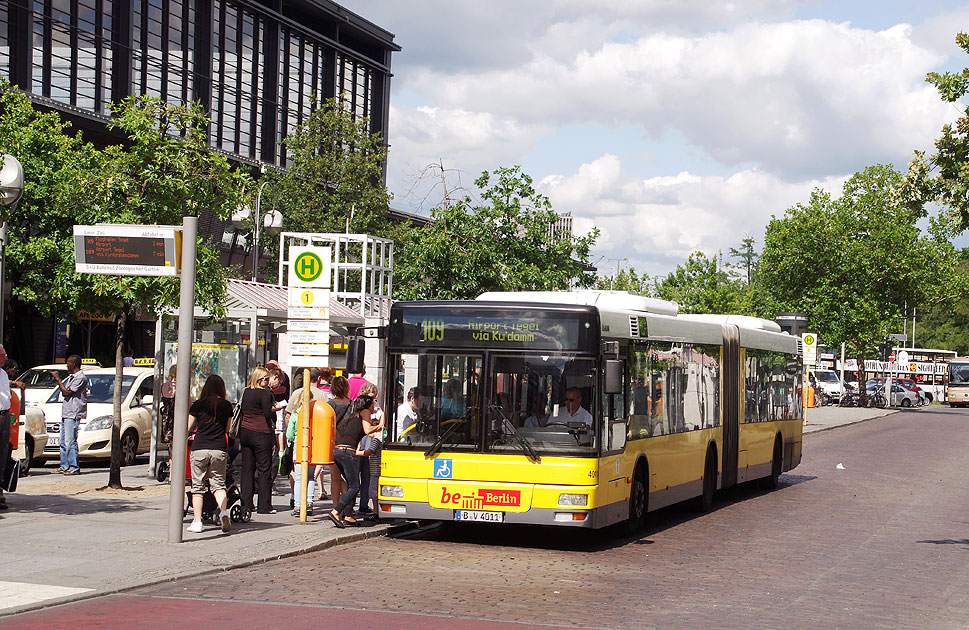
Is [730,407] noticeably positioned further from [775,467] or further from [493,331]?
[493,331]

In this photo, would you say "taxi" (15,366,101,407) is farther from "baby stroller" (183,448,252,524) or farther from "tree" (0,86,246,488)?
"baby stroller" (183,448,252,524)

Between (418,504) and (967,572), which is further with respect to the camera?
(418,504)

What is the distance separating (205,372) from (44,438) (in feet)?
11.5

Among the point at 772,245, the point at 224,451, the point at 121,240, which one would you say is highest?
the point at 772,245

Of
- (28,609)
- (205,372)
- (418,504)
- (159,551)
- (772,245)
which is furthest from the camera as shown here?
(772,245)

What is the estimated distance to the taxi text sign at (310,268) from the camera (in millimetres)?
14891

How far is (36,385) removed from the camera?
22.4 m

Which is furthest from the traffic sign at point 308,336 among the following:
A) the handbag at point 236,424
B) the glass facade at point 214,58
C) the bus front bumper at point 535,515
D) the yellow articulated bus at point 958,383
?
the yellow articulated bus at point 958,383

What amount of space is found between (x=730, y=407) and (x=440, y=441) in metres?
6.95

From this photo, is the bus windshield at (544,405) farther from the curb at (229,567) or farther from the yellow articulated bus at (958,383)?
the yellow articulated bus at (958,383)

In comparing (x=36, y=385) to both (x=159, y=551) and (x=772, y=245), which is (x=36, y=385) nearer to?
(x=159, y=551)

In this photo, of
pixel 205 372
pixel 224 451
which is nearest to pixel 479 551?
pixel 224 451

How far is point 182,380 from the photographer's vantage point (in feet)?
40.1

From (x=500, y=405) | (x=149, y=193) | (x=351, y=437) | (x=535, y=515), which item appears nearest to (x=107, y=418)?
(x=149, y=193)
